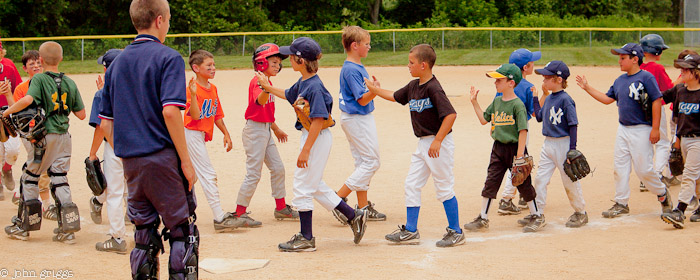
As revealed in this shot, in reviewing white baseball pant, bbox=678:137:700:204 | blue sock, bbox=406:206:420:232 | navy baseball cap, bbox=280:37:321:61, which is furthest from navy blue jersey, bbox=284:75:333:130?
white baseball pant, bbox=678:137:700:204

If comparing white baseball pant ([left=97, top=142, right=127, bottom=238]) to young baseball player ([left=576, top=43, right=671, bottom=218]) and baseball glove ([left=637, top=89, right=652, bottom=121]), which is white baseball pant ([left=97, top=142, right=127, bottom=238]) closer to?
young baseball player ([left=576, top=43, right=671, bottom=218])

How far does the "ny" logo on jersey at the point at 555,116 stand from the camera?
7.29 m

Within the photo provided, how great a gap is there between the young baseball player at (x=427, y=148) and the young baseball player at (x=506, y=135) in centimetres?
71

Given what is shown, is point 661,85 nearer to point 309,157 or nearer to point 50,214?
point 309,157

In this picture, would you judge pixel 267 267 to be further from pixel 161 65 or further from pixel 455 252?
pixel 161 65

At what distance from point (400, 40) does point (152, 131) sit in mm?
23403

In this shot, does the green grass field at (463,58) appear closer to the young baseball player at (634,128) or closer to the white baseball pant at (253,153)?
the young baseball player at (634,128)

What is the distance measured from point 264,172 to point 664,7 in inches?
1880

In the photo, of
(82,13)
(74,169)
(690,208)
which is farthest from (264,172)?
(82,13)

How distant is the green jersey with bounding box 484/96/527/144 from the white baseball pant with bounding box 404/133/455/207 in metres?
0.82

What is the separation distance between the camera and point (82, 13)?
3691 cm

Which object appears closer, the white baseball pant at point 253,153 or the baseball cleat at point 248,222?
the baseball cleat at point 248,222

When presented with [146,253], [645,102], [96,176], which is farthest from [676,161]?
[96,176]

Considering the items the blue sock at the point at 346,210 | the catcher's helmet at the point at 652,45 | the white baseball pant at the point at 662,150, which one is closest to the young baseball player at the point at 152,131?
the blue sock at the point at 346,210
